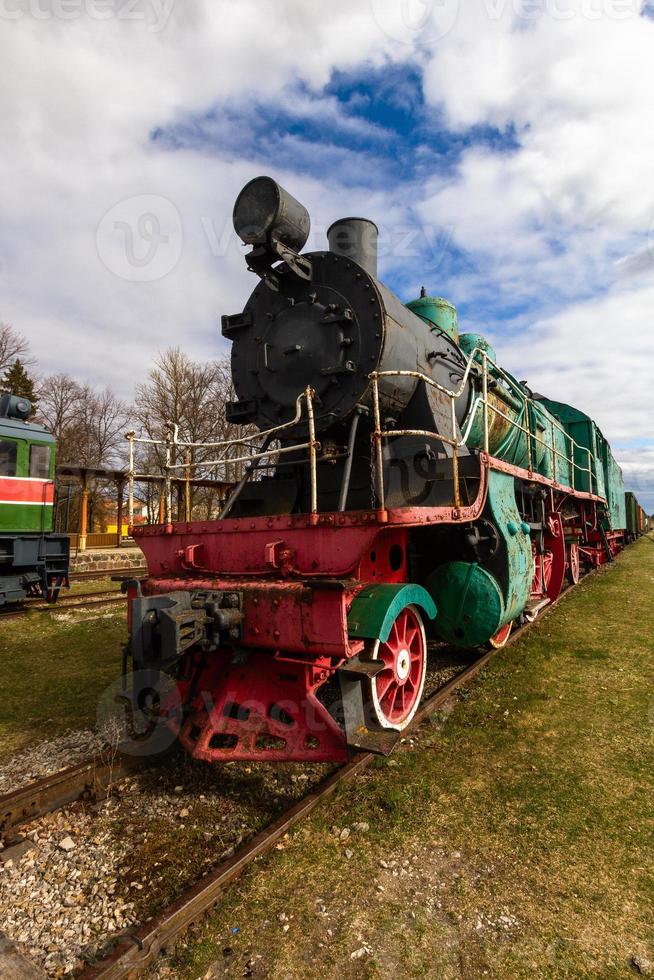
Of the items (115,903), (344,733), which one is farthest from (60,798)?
(344,733)

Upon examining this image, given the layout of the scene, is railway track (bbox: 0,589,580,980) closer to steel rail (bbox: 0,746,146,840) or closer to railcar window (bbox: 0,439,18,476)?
steel rail (bbox: 0,746,146,840)

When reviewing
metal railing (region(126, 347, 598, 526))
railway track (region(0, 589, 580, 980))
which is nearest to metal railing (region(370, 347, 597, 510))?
metal railing (region(126, 347, 598, 526))

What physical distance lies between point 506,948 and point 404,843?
78 cm

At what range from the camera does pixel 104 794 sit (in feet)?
11.4

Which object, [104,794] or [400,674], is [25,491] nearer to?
[104,794]

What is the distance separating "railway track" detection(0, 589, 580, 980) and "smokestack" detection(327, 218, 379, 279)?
4084 mm

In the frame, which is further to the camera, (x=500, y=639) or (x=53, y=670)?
(x=53, y=670)

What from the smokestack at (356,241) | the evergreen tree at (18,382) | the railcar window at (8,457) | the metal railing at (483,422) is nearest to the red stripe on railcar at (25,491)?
the railcar window at (8,457)

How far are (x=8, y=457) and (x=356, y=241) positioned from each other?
8.61 m

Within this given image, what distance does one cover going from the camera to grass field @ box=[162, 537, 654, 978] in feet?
7.30

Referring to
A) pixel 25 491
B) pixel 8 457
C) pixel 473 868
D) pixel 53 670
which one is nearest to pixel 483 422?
pixel 473 868

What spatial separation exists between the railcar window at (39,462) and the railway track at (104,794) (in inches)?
331

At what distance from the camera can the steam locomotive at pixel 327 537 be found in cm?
336

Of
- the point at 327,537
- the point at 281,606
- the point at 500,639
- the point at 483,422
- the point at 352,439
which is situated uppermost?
the point at 483,422
